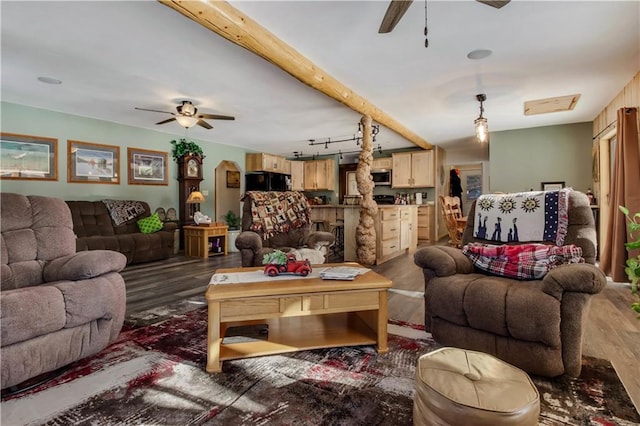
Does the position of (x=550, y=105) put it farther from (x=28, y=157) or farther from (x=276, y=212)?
(x=28, y=157)

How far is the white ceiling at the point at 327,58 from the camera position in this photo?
7.79 feet

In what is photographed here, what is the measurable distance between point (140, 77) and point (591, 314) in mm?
4897

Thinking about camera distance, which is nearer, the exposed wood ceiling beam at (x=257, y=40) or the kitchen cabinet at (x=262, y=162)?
the exposed wood ceiling beam at (x=257, y=40)

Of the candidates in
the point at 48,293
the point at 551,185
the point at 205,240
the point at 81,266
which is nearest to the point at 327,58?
the point at 81,266

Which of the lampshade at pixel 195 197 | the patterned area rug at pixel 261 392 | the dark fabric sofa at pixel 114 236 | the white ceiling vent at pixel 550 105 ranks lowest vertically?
the patterned area rug at pixel 261 392

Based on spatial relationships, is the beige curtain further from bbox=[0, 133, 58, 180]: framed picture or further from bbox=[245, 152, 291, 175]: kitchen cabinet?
bbox=[0, 133, 58, 180]: framed picture

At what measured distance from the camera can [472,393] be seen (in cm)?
104

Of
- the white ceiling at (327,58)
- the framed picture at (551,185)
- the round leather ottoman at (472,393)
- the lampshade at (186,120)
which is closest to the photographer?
the round leather ottoman at (472,393)

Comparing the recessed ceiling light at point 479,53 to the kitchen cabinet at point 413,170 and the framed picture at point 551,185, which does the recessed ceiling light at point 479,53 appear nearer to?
the framed picture at point 551,185

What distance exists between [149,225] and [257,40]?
403cm

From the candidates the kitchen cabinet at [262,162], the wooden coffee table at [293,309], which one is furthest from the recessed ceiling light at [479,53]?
the kitchen cabinet at [262,162]

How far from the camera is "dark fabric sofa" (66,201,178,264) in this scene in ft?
15.3

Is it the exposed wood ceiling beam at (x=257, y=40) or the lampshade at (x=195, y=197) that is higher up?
the exposed wood ceiling beam at (x=257, y=40)

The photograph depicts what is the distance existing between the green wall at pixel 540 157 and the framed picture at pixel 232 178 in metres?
5.72
